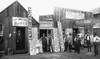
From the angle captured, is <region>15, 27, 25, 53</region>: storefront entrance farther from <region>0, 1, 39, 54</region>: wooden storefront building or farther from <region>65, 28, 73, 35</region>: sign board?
<region>65, 28, 73, 35</region>: sign board

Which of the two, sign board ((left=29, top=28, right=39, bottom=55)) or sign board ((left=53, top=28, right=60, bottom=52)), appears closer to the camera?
sign board ((left=29, top=28, right=39, bottom=55))

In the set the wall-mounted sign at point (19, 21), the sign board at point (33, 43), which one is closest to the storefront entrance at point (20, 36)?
the wall-mounted sign at point (19, 21)

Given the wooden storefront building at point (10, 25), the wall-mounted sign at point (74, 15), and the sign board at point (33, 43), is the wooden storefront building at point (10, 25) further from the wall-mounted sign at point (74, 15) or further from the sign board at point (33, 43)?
the wall-mounted sign at point (74, 15)

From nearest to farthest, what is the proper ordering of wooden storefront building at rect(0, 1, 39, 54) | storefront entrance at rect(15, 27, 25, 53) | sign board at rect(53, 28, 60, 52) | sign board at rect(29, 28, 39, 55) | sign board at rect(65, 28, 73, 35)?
1. wooden storefront building at rect(0, 1, 39, 54)
2. sign board at rect(29, 28, 39, 55)
3. storefront entrance at rect(15, 27, 25, 53)
4. sign board at rect(53, 28, 60, 52)
5. sign board at rect(65, 28, 73, 35)

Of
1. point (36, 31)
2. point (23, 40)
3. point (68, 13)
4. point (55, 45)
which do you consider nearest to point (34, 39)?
point (36, 31)

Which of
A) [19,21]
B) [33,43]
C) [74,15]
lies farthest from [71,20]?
[19,21]

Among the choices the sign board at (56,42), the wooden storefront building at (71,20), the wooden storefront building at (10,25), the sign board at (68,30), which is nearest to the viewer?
the wooden storefront building at (10,25)

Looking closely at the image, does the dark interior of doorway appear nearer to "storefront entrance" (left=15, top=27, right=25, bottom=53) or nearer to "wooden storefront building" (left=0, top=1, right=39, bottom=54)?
"storefront entrance" (left=15, top=27, right=25, bottom=53)

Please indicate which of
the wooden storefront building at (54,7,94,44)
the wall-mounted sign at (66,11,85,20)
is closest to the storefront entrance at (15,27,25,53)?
the wooden storefront building at (54,7,94,44)

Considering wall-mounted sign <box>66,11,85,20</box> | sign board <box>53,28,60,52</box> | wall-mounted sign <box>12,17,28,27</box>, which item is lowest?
sign board <box>53,28,60,52</box>

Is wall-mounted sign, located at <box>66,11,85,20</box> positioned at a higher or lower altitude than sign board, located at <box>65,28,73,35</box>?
higher

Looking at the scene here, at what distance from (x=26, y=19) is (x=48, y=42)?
3281 millimetres

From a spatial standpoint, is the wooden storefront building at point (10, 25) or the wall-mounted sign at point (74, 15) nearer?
the wooden storefront building at point (10, 25)

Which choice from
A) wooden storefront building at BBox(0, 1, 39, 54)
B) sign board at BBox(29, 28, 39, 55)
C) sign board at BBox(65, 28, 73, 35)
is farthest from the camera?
sign board at BBox(65, 28, 73, 35)
